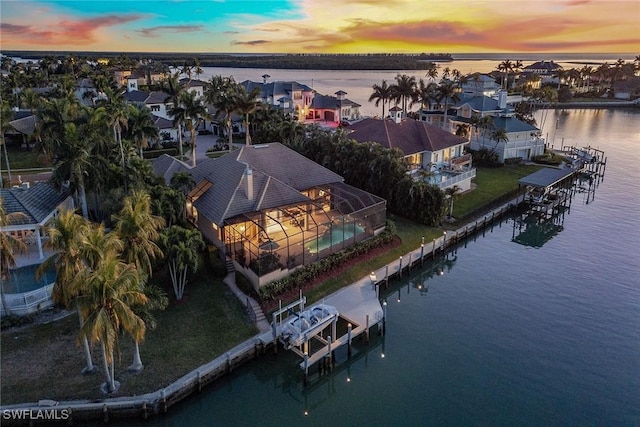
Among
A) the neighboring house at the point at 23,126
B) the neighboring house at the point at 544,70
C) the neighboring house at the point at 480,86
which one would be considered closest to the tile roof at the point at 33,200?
the neighboring house at the point at 23,126

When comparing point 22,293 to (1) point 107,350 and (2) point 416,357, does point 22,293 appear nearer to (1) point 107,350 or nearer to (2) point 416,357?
(1) point 107,350

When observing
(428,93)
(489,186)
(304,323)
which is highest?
(428,93)

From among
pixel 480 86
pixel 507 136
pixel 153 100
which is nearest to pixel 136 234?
pixel 507 136

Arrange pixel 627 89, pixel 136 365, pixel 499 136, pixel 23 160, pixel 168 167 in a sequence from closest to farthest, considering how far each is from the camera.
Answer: pixel 136 365 < pixel 168 167 < pixel 23 160 < pixel 499 136 < pixel 627 89

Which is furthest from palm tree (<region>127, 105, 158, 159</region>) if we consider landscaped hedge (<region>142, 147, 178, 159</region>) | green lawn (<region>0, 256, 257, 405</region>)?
green lawn (<region>0, 256, 257, 405</region>)

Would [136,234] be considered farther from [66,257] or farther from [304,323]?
[304,323]

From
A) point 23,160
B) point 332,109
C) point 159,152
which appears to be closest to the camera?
point 23,160
